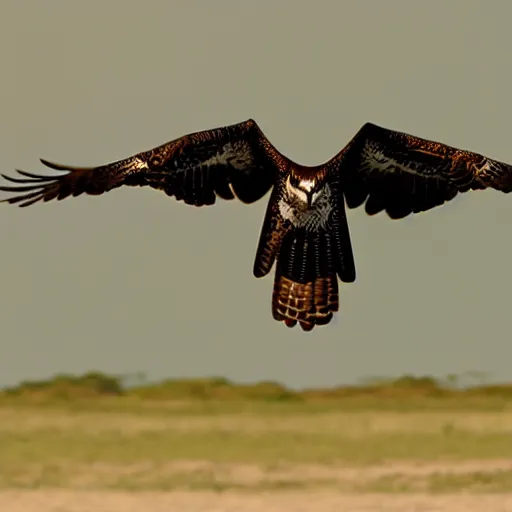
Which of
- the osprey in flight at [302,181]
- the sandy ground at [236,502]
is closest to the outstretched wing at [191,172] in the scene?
the osprey in flight at [302,181]

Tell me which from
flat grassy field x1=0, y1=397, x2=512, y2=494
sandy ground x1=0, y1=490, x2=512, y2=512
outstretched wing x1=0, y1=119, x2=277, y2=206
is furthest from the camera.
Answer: flat grassy field x1=0, y1=397, x2=512, y2=494

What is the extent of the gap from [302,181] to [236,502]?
19.8 feet

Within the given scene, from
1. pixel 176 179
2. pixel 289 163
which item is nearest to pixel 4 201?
pixel 176 179

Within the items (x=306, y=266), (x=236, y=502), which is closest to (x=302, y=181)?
(x=306, y=266)

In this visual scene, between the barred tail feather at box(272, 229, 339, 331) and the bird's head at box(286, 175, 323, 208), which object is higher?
the bird's head at box(286, 175, 323, 208)

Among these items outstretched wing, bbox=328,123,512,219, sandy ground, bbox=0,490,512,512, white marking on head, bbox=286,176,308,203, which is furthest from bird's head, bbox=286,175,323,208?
sandy ground, bbox=0,490,512,512

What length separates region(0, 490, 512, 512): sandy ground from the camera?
736 inches

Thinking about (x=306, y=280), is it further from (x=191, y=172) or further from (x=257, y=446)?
(x=257, y=446)

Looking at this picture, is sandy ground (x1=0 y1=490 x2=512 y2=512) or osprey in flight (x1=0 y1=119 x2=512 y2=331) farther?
sandy ground (x1=0 y1=490 x2=512 y2=512)

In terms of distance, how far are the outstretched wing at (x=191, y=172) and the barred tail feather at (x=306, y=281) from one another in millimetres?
611

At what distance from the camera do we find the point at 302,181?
14156 millimetres

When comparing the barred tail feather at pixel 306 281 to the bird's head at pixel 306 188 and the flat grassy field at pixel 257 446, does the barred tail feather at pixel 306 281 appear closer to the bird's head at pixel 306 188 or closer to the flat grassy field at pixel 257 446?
the bird's head at pixel 306 188

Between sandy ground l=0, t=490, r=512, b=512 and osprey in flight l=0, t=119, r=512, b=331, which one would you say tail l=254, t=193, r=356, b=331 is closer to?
osprey in flight l=0, t=119, r=512, b=331

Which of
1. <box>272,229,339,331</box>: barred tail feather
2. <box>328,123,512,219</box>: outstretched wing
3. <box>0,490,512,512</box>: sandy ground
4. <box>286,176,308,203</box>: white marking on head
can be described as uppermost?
<box>328,123,512,219</box>: outstretched wing
